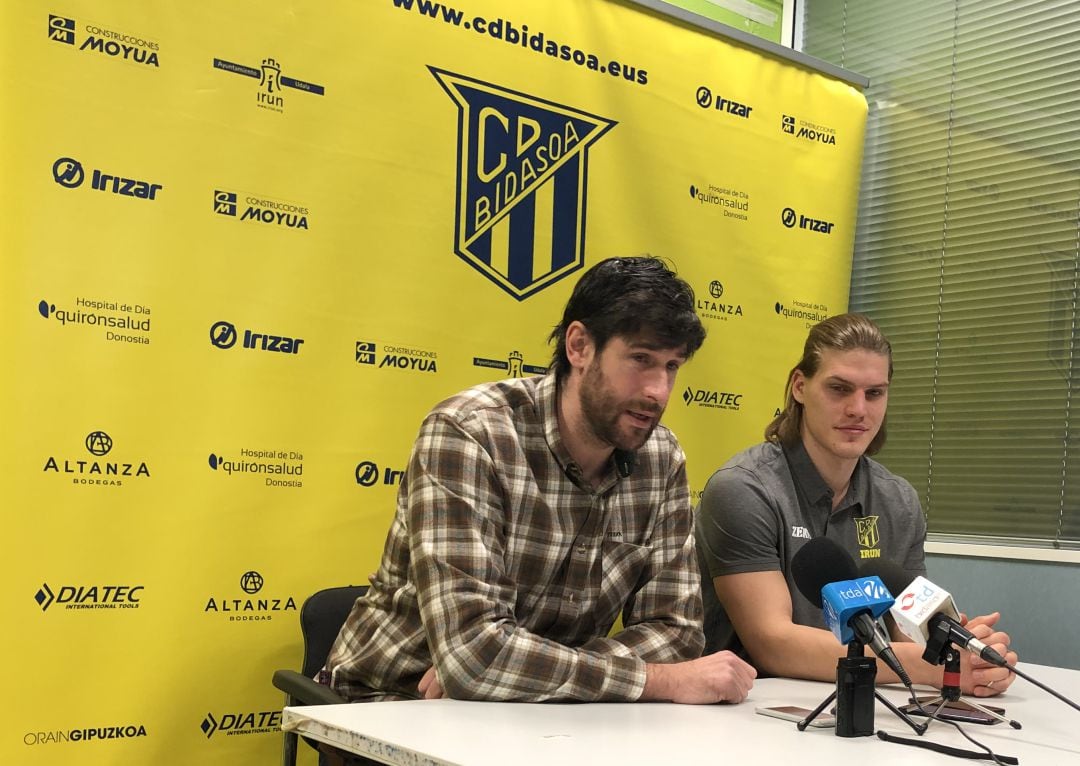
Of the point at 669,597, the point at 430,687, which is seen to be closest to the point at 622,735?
the point at 430,687

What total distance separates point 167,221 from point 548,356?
1.27m

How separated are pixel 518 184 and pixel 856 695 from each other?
2120mm

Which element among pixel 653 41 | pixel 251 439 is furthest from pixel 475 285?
pixel 653 41

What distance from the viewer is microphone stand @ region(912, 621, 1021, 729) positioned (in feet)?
5.26

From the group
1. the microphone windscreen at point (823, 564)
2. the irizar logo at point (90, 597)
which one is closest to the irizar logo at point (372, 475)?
the irizar logo at point (90, 597)

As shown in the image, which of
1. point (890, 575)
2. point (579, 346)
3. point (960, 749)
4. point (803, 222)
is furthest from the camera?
point (803, 222)

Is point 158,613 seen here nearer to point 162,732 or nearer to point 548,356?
point 162,732

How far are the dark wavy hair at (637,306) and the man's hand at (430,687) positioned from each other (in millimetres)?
673

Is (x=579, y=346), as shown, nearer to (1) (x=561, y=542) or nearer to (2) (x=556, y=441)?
(2) (x=556, y=441)

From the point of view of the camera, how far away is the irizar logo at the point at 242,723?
2721 millimetres

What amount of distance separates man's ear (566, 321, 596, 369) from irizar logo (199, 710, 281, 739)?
1.37 m

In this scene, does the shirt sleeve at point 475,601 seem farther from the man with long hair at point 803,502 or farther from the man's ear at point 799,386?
the man's ear at point 799,386

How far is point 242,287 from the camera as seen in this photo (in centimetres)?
280

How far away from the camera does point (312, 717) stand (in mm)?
1594
